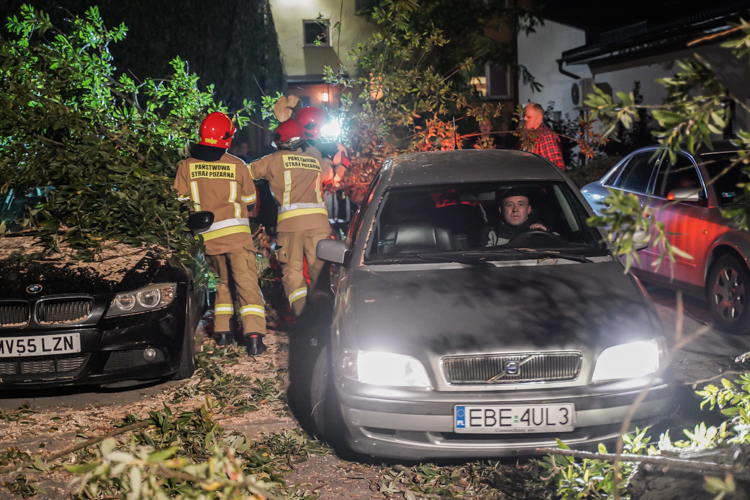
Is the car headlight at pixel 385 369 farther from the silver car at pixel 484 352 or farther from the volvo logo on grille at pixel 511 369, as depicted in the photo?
the volvo logo on grille at pixel 511 369

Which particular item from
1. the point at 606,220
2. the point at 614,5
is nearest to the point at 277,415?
the point at 606,220

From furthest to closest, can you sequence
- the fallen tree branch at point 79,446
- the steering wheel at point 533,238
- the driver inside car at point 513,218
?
1. the driver inside car at point 513,218
2. the steering wheel at point 533,238
3. the fallen tree branch at point 79,446

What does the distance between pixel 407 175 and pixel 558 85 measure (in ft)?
65.6

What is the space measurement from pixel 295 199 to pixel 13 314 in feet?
8.82

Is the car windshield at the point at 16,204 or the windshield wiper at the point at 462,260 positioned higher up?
the car windshield at the point at 16,204

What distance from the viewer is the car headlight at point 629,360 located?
3678 millimetres

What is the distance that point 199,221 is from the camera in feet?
19.1

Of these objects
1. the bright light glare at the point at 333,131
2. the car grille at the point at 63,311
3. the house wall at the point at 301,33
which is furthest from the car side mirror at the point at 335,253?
the house wall at the point at 301,33

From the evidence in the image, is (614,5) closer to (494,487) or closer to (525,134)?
(525,134)

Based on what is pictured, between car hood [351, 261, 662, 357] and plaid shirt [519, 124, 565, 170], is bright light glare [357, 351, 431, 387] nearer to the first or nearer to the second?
car hood [351, 261, 662, 357]

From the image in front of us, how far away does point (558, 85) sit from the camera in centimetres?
2383

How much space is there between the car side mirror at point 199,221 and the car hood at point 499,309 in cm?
178

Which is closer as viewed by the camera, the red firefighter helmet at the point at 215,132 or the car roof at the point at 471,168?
the car roof at the point at 471,168

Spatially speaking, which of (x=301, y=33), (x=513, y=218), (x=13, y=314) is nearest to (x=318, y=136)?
(x=513, y=218)
